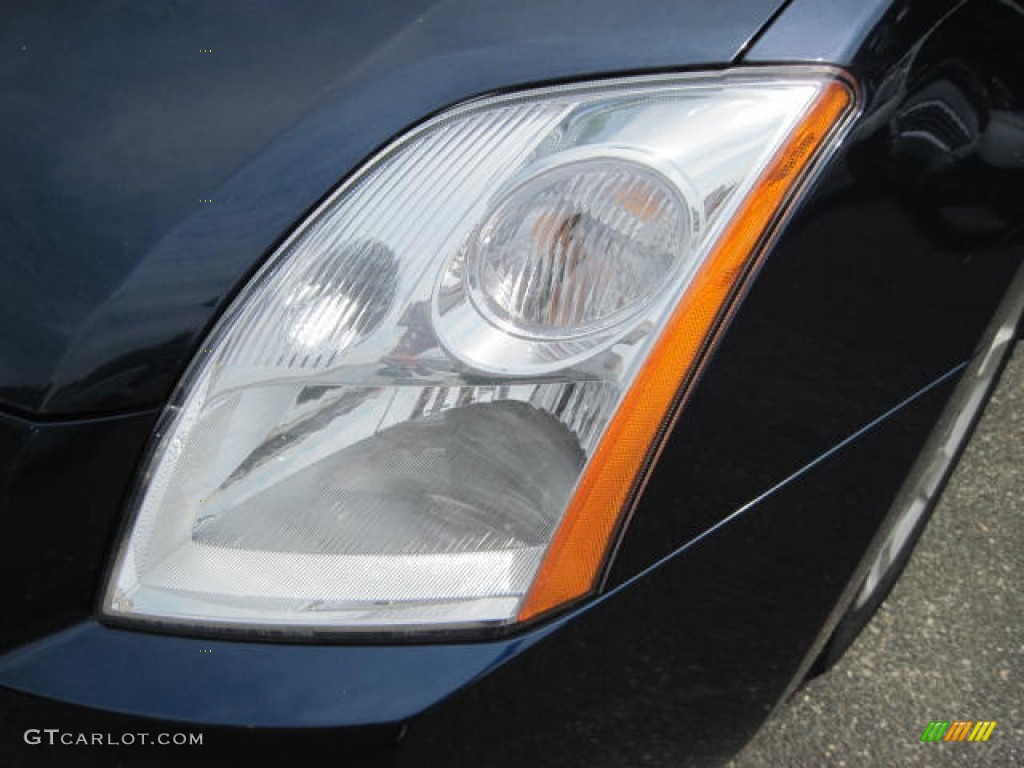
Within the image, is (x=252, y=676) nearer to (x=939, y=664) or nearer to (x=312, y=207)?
(x=312, y=207)

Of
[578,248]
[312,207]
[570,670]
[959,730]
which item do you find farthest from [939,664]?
[312,207]

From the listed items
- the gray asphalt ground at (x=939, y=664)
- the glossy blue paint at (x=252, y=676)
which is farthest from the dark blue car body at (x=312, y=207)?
the gray asphalt ground at (x=939, y=664)

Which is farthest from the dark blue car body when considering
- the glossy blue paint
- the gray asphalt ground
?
the gray asphalt ground

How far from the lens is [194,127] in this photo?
122cm

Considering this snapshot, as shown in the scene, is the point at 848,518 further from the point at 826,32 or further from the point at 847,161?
the point at 826,32

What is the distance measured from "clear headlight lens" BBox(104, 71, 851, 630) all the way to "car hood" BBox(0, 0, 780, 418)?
43 millimetres

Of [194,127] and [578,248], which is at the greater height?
[194,127]

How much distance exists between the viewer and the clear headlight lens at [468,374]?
3.59 feet

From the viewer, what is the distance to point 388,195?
1.18 meters

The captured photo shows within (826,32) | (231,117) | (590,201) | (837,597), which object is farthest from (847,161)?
(231,117)

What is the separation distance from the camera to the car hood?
1.14 meters

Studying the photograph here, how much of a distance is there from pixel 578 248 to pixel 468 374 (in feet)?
0.51

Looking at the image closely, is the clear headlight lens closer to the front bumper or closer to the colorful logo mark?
the front bumper

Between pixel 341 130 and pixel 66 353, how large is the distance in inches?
13.1
